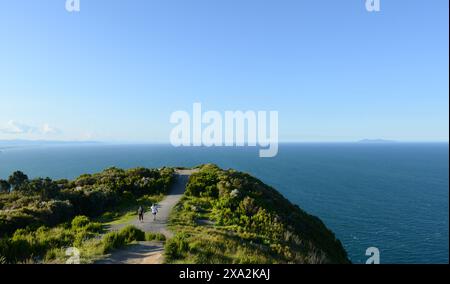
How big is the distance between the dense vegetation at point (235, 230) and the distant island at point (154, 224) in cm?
6

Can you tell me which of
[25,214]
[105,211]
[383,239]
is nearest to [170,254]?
[25,214]

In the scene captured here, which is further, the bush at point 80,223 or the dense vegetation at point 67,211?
the bush at point 80,223

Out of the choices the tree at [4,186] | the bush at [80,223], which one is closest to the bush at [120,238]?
the bush at [80,223]

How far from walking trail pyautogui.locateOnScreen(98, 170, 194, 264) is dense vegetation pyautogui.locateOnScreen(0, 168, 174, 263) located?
725 mm

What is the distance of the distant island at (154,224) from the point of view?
12.0 meters

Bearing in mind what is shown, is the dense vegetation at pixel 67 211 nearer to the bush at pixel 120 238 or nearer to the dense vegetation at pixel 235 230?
the bush at pixel 120 238

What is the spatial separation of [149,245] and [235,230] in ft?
20.5

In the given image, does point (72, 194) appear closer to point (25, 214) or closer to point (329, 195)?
point (25, 214)

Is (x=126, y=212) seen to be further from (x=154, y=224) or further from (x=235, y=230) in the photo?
(x=235, y=230)

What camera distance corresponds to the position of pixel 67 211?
21.8 m

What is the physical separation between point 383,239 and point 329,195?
3138 centimetres

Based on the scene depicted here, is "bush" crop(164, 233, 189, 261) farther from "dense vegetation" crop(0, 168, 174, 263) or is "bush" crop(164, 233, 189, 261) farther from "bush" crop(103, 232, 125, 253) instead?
"dense vegetation" crop(0, 168, 174, 263)
